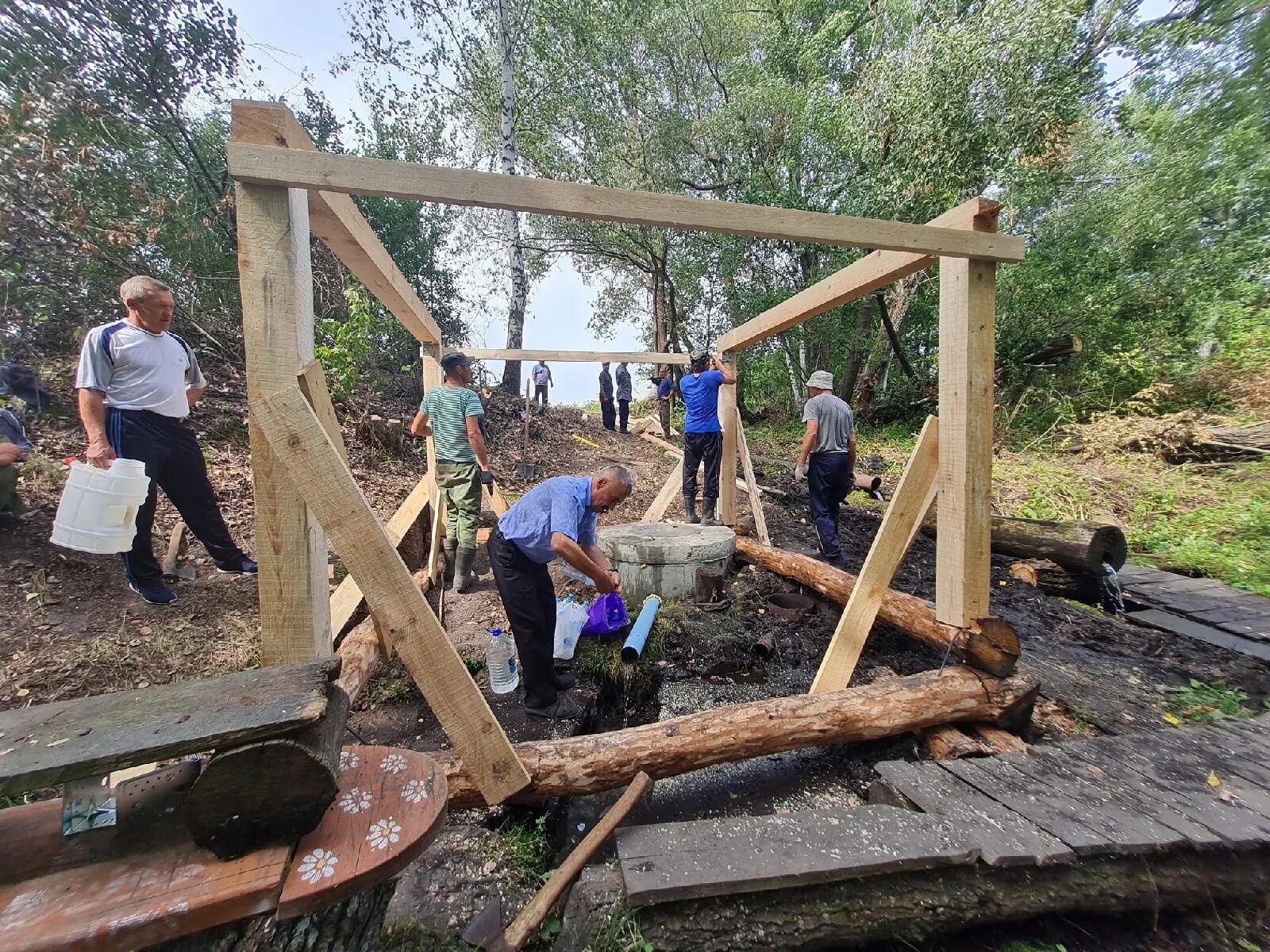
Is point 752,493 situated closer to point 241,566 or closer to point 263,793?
point 241,566

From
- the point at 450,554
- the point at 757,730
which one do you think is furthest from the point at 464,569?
the point at 757,730

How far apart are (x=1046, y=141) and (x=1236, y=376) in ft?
18.4

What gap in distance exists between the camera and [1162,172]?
11.5 m

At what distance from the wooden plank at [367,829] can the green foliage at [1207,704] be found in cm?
396

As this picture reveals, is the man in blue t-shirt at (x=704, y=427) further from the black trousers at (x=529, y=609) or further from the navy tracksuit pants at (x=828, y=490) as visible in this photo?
the black trousers at (x=529, y=609)

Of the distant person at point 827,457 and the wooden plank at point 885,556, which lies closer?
the wooden plank at point 885,556

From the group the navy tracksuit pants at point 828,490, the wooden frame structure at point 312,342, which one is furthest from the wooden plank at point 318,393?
the navy tracksuit pants at point 828,490

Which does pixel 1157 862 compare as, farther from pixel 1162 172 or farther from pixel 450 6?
pixel 1162 172

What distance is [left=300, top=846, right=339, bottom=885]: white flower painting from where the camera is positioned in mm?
980

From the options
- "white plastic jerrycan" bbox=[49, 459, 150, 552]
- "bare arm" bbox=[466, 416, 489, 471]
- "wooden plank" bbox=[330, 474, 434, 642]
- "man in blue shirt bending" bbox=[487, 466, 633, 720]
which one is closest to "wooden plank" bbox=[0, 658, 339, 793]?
"man in blue shirt bending" bbox=[487, 466, 633, 720]

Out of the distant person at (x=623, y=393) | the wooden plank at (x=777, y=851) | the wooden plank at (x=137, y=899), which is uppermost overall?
the distant person at (x=623, y=393)

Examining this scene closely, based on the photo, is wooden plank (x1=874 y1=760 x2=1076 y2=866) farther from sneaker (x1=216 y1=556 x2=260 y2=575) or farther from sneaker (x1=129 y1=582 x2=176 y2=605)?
sneaker (x1=129 y1=582 x2=176 y2=605)

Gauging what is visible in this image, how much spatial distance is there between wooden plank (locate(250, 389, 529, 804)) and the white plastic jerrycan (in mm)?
2079

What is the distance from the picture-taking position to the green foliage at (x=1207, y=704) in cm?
290
